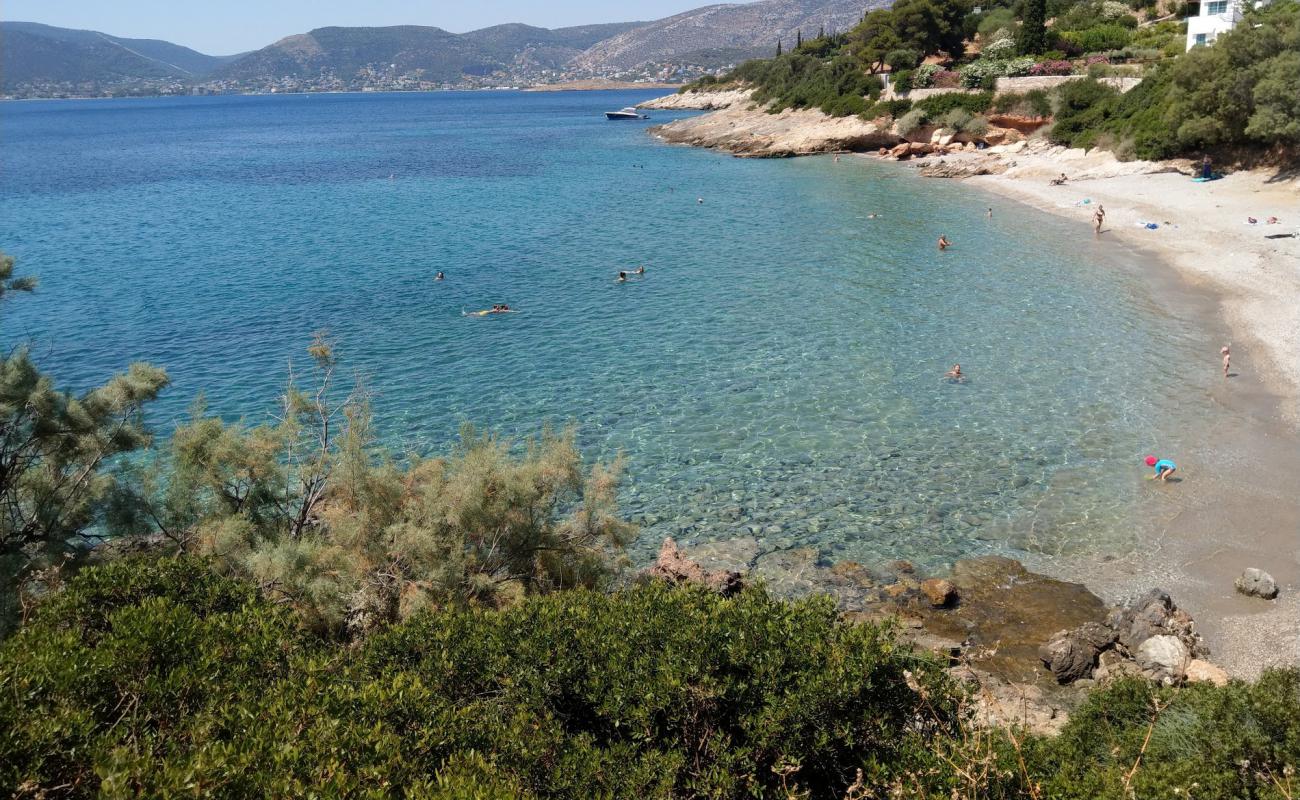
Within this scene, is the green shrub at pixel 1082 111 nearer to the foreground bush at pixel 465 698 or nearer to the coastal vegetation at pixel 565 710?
the coastal vegetation at pixel 565 710

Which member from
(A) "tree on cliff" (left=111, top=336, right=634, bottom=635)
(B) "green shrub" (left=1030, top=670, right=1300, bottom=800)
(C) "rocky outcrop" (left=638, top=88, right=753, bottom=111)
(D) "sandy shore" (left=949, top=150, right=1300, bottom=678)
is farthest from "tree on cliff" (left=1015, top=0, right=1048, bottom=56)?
(B) "green shrub" (left=1030, top=670, right=1300, bottom=800)

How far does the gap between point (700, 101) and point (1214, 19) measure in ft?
315

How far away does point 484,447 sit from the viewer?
13.8m

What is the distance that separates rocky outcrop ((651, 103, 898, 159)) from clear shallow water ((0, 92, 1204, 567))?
1295 centimetres

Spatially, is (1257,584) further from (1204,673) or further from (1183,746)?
(1183,746)

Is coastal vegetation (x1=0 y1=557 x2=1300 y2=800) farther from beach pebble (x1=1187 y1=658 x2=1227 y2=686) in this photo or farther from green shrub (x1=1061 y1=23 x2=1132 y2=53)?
green shrub (x1=1061 y1=23 x2=1132 y2=53)

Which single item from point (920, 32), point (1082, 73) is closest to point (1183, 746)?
point (1082, 73)

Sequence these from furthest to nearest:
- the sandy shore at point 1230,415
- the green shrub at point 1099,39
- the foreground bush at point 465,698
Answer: the green shrub at point 1099,39, the sandy shore at point 1230,415, the foreground bush at point 465,698

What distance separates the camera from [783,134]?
7444cm

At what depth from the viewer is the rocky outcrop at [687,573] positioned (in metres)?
13.4

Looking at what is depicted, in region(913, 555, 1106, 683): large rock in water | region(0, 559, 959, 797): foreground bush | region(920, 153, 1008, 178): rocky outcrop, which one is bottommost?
A: region(913, 555, 1106, 683): large rock in water

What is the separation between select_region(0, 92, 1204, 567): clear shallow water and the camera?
17656 mm

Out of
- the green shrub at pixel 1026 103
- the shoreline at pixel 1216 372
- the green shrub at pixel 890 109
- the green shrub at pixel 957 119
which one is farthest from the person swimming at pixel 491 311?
the green shrub at pixel 890 109

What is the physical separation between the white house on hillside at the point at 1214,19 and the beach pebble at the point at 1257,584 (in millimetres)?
48550
